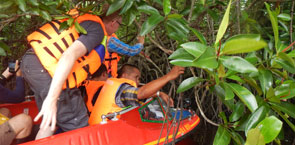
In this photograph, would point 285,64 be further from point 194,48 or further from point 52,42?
point 52,42

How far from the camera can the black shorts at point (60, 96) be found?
1.36 metres

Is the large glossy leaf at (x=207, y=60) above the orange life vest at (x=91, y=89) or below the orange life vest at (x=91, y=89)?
above

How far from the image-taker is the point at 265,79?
0.67 metres

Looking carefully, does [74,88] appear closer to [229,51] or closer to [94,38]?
[94,38]

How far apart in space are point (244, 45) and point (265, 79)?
31 cm

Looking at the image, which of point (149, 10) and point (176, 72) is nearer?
point (149, 10)

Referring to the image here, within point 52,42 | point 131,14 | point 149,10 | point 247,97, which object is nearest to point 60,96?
point 52,42

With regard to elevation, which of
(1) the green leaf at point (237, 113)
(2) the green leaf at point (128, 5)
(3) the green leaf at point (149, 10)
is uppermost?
(2) the green leaf at point (128, 5)

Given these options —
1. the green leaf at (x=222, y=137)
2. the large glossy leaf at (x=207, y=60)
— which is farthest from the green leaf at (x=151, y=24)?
the green leaf at (x=222, y=137)

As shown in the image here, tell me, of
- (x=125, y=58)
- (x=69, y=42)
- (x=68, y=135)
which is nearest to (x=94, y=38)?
(x=69, y=42)

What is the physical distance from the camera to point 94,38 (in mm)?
1276

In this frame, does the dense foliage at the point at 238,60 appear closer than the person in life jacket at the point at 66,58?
Yes

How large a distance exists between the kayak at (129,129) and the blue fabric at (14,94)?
7cm

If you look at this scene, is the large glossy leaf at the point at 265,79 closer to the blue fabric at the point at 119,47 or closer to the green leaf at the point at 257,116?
the green leaf at the point at 257,116
